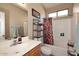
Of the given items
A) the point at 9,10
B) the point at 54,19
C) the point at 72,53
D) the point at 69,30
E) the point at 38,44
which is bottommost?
the point at 72,53

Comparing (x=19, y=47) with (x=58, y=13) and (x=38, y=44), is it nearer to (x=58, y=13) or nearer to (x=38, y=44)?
(x=38, y=44)

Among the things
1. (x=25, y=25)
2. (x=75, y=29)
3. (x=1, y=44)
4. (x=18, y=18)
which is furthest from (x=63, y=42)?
(x=1, y=44)

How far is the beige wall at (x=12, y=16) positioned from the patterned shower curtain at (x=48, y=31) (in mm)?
319

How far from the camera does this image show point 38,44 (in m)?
1.66

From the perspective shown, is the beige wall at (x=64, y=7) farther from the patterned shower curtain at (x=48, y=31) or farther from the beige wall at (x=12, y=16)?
the beige wall at (x=12, y=16)

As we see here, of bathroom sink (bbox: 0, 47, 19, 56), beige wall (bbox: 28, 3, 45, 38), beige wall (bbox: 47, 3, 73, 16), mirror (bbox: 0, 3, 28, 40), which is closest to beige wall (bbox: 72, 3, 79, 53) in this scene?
beige wall (bbox: 47, 3, 73, 16)

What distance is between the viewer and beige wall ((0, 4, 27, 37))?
1598 millimetres

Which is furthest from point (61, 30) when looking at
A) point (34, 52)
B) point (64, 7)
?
point (34, 52)

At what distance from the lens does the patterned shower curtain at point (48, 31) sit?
168cm

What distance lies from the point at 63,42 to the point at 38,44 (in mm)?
366

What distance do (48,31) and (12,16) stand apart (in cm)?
58

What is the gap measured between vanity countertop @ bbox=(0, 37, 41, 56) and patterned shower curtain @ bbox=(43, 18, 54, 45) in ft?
0.45

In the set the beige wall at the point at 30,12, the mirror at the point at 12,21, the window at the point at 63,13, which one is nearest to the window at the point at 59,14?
the window at the point at 63,13

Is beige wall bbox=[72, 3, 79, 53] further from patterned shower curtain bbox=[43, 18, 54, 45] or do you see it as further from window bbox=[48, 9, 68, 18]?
patterned shower curtain bbox=[43, 18, 54, 45]
